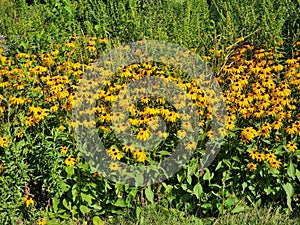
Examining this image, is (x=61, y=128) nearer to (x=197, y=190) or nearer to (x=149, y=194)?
(x=149, y=194)

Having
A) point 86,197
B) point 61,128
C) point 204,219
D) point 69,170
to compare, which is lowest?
point 204,219

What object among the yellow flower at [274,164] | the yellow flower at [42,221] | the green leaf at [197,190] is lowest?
the yellow flower at [42,221]

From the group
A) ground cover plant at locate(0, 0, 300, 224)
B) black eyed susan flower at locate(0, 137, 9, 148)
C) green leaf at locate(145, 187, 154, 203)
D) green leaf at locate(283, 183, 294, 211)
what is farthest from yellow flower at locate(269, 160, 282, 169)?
black eyed susan flower at locate(0, 137, 9, 148)

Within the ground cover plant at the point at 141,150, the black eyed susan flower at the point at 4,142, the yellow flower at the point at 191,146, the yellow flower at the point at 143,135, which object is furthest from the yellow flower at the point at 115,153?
the black eyed susan flower at the point at 4,142

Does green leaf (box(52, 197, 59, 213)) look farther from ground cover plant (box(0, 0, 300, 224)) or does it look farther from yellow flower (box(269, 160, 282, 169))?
yellow flower (box(269, 160, 282, 169))

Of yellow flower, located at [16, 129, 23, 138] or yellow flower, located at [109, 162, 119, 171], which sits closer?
yellow flower, located at [109, 162, 119, 171]

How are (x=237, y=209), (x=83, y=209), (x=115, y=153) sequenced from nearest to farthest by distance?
(x=115, y=153) → (x=83, y=209) → (x=237, y=209)

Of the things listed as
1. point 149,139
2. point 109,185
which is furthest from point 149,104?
point 109,185

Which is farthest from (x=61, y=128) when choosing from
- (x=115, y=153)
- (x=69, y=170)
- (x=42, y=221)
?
(x=42, y=221)

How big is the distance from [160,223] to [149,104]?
913 mm

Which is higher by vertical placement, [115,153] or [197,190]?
[115,153]

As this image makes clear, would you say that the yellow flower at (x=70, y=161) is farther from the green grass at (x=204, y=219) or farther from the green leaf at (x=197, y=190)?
the green leaf at (x=197, y=190)

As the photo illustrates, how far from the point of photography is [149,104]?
3520mm

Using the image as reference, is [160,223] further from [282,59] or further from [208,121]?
[282,59]
